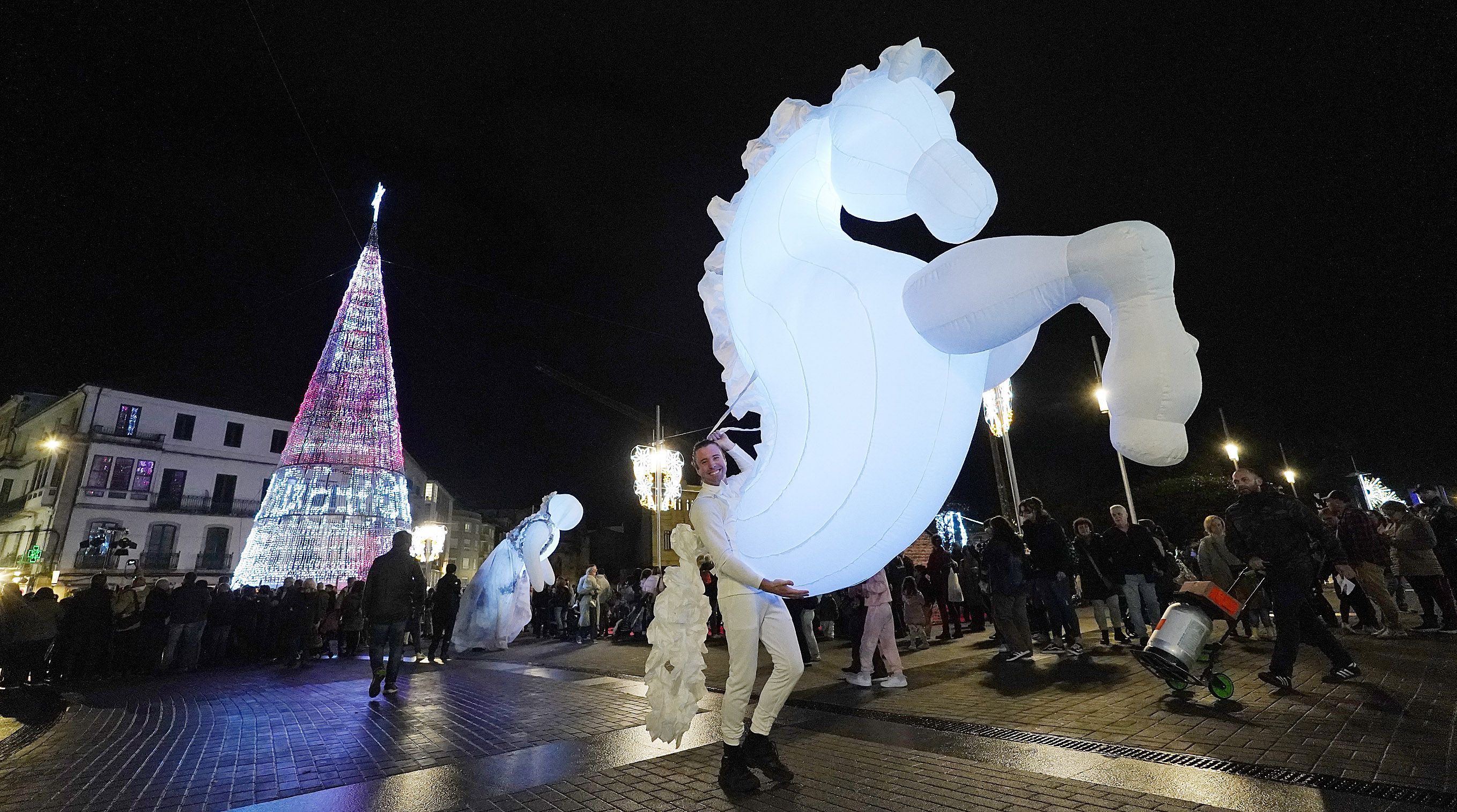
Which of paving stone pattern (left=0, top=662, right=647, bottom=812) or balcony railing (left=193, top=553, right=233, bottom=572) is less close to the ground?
balcony railing (left=193, top=553, right=233, bottom=572)

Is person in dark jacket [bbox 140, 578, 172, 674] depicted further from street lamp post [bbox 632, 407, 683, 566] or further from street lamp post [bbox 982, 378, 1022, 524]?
street lamp post [bbox 982, 378, 1022, 524]

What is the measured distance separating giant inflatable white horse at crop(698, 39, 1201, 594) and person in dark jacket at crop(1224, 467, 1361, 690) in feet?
12.8

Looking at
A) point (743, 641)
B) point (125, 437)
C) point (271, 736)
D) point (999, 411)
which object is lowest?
point (271, 736)

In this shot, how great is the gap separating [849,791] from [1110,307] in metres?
2.66

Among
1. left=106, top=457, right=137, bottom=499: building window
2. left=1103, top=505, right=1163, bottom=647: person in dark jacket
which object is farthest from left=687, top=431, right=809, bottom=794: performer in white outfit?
left=106, top=457, right=137, bottom=499: building window

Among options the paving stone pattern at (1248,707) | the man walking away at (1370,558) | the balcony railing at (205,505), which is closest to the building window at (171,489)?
the balcony railing at (205,505)

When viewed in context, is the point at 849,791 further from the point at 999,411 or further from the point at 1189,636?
the point at 999,411

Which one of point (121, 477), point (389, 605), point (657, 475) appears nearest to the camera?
point (389, 605)

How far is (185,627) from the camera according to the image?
35.6 ft

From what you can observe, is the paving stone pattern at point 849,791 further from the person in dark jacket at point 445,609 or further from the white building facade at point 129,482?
the white building facade at point 129,482

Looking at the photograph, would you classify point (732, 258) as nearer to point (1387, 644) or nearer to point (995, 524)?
point (995, 524)

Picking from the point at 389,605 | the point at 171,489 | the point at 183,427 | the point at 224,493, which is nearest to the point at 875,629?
the point at 389,605

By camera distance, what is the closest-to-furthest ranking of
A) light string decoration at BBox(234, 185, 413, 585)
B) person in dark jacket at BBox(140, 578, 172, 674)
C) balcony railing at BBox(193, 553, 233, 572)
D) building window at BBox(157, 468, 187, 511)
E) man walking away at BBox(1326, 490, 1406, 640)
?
1. man walking away at BBox(1326, 490, 1406, 640)
2. person in dark jacket at BBox(140, 578, 172, 674)
3. light string decoration at BBox(234, 185, 413, 585)
4. building window at BBox(157, 468, 187, 511)
5. balcony railing at BBox(193, 553, 233, 572)

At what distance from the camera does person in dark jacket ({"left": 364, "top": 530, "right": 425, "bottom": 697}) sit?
7090mm
